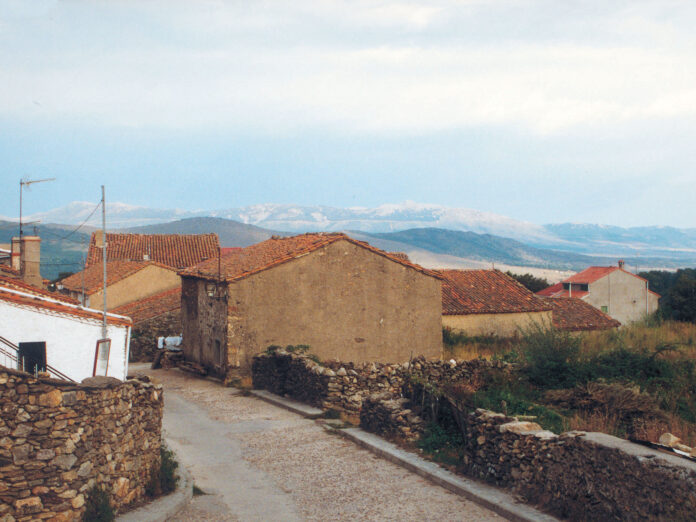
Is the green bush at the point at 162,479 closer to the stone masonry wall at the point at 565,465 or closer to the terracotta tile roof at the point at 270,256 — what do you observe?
the stone masonry wall at the point at 565,465

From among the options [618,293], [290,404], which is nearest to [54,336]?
[290,404]

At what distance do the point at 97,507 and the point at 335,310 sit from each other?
56.1 feet

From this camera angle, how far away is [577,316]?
39.0m

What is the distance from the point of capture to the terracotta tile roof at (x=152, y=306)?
117 feet

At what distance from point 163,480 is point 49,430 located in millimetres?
2635

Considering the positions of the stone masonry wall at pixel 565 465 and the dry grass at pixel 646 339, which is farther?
the dry grass at pixel 646 339

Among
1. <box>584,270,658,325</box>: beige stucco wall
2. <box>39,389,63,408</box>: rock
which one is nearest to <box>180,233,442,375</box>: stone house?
<box>39,389,63,408</box>: rock

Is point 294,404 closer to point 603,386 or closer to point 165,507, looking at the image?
point 603,386

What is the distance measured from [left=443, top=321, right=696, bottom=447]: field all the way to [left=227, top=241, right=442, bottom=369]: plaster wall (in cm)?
744

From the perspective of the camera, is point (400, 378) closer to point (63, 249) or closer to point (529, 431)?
point (529, 431)

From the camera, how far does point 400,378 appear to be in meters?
17.0

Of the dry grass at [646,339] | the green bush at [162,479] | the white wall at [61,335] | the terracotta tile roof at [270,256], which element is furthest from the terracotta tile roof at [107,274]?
the green bush at [162,479]

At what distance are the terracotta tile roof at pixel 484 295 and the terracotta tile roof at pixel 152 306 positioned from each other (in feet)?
48.0

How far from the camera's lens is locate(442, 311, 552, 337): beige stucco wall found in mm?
33000
